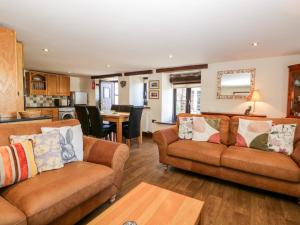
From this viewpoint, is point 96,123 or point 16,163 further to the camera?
point 96,123

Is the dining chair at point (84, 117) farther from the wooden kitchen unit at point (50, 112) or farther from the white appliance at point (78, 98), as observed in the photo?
the white appliance at point (78, 98)

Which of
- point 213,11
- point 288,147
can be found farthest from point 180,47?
point 288,147

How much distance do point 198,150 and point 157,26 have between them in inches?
70.8

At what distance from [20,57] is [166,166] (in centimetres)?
302

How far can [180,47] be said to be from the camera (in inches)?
128

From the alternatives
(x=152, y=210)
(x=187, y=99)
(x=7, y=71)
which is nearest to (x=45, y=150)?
(x=152, y=210)

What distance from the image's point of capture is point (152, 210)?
4.10 ft

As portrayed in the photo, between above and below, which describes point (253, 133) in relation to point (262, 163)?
above

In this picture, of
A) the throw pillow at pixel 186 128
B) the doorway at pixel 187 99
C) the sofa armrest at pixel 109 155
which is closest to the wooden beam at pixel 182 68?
the doorway at pixel 187 99

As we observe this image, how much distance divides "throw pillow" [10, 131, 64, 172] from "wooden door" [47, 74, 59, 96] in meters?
5.52

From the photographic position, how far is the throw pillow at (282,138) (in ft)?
7.65

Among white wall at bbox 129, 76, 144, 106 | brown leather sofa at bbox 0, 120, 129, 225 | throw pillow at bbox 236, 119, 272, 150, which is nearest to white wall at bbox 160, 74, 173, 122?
white wall at bbox 129, 76, 144, 106

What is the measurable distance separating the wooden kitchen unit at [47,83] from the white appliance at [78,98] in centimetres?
25

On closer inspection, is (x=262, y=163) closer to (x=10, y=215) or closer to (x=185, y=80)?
(x=10, y=215)
